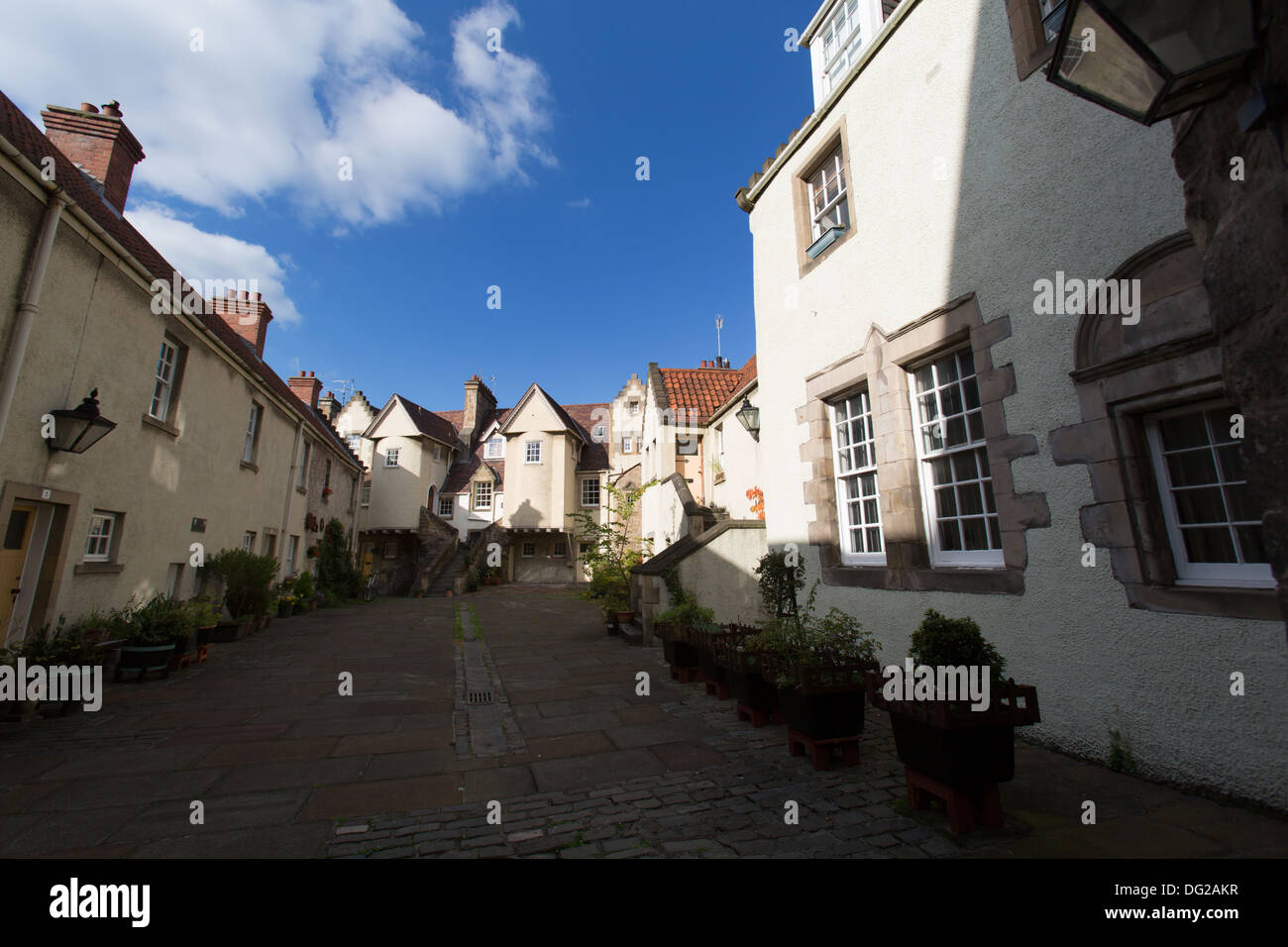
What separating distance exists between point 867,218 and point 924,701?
548 centimetres

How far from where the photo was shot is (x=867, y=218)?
21.0 ft

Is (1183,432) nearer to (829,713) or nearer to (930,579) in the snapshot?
(930,579)

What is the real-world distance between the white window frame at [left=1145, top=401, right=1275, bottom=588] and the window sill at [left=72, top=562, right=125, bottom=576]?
1193 cm

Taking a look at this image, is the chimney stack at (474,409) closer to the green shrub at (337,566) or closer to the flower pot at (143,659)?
the green shrub at (337,566)

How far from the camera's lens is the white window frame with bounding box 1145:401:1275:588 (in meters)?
3.37

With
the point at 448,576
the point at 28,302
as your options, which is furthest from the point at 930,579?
the point at 448,576

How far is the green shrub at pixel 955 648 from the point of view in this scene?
10.4 feet

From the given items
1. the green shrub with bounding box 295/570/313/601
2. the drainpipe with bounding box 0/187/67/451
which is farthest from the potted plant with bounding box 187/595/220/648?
the green shrub with bounding box 295/570/313/601

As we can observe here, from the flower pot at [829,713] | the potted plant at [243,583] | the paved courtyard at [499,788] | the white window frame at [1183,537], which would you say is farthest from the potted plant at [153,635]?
the white window frame at [1183,537]

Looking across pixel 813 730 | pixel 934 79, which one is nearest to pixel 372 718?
pixel 813 730

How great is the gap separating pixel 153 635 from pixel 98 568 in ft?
4.42

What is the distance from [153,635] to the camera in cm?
775
